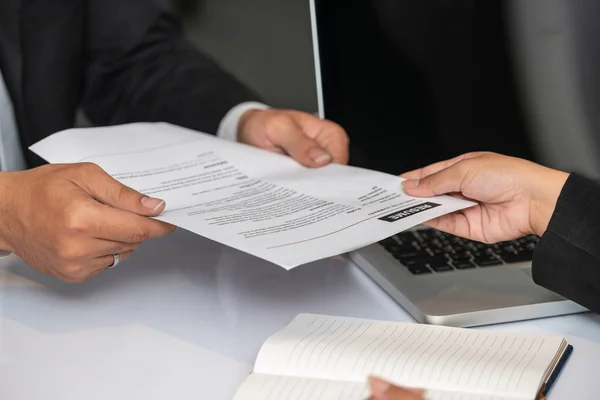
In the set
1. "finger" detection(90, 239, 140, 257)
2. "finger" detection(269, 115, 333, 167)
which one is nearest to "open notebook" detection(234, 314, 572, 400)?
"finger" detection(90, 239, 140, 257)

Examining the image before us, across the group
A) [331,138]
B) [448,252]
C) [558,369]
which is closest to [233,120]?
[331,138]

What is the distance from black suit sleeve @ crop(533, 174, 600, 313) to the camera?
0.88 metres

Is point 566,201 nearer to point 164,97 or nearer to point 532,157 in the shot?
point 532,157

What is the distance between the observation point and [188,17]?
2.01 meters

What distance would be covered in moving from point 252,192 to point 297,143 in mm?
232

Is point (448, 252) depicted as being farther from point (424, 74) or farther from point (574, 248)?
point (424, 74)

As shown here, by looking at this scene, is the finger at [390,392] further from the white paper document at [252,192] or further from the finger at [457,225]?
the finger at [457,225]

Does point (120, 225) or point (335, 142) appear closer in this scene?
point (120, 225)

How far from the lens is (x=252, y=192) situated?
1.00m

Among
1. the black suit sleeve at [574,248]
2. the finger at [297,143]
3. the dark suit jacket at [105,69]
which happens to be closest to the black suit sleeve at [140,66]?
the dark suit jacket at [105,69]

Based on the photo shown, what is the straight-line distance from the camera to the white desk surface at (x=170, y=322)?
78cm

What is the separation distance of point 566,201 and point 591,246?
0.19 ft

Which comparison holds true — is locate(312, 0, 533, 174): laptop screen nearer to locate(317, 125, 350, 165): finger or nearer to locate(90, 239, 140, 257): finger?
locate(317, 125, 350, 165): finger

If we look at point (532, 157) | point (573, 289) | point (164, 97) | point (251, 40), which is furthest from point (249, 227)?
point (251, 40)
